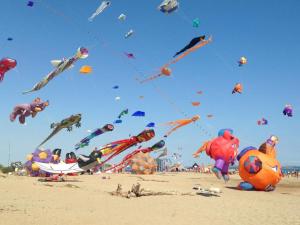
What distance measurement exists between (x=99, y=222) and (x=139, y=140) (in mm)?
21358

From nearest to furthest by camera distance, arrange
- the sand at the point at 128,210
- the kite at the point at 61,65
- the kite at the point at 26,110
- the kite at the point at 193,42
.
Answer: the sand at the point at 128,210 < the kite at the point at 61,65 < the kite at the point at 193,42 < the kite at the point at 26,110

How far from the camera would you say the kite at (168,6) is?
15.1 m

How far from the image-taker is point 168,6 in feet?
49.7

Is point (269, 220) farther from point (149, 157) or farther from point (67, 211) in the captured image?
point (149, 157)

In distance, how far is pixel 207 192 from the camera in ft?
54.6

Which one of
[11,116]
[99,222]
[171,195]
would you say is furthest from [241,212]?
[11,116]

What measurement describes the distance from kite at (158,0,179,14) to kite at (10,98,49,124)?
849cm

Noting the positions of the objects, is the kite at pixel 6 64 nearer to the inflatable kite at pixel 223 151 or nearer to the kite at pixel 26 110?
the kite at pixel 26 110

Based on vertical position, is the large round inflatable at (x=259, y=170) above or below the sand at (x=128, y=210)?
above

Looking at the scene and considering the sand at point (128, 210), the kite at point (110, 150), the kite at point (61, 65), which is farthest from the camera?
the kite at point (110, 150)

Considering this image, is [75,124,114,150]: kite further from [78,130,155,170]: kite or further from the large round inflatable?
the large round inflatable

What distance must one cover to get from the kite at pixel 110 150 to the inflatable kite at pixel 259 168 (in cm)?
931

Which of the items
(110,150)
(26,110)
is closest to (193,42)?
(26,110)

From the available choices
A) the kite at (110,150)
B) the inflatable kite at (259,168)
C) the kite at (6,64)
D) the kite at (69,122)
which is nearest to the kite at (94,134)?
the kite at (110,150)
